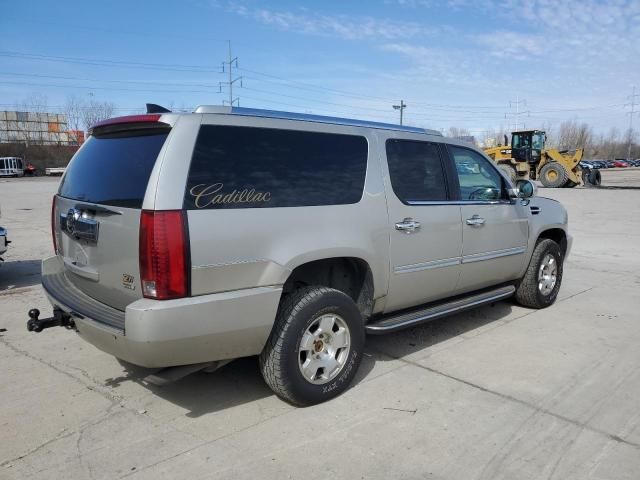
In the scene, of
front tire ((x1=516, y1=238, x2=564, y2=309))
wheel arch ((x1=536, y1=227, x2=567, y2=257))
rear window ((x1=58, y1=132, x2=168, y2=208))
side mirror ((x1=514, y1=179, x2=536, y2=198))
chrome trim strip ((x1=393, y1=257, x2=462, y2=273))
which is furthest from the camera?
wheel arch ((x1=536, y1=227, x2=567, y2=257))

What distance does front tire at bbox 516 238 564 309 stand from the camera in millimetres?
5741

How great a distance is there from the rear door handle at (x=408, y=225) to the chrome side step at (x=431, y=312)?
2.33ft

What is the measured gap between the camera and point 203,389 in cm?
382

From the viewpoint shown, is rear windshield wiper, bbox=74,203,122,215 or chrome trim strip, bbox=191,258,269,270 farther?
rear windshield wiper, bbox=74,203,122,215

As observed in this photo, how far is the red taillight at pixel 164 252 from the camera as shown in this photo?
9.34ft

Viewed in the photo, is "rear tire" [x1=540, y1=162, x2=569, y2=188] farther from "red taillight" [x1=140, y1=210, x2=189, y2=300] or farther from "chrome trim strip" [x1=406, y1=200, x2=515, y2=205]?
"red taillight" [x1=140, y1=210, x2=189, y2=300]

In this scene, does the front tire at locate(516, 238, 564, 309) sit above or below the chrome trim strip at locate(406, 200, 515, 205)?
below

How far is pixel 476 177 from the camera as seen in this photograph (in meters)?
5.07

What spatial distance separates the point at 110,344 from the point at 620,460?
2.99 metres

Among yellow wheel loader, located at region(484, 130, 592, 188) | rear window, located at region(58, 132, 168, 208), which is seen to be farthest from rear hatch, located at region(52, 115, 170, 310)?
yellow wheel loader, located at region(484, 130, 592, 188)

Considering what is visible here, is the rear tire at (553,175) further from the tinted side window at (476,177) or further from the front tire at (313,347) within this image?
the front tire at (313,347)

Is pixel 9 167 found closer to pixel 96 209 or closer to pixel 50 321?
pixel 50 321

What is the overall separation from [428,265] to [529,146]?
27.1 metres

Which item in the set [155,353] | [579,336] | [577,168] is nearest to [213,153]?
[155,353]
